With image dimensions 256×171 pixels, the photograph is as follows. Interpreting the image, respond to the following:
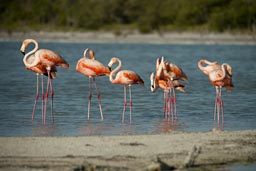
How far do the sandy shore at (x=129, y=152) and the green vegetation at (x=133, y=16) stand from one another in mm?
48809

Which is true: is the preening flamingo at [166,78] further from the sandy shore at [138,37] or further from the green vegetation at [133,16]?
the green vegetation at [133,16]

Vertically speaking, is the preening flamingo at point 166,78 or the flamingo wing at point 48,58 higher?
the flamingo wing at point 48,58

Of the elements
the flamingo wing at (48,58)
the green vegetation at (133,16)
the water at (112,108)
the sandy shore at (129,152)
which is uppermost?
the green vegetation at (133,16)

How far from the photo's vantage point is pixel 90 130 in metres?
12.9

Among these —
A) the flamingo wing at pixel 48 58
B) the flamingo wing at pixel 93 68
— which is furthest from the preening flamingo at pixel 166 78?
the flamingo wing at pixel 48 58

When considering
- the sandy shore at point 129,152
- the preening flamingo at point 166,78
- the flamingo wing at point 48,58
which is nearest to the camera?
the sandy shore at point 129,152

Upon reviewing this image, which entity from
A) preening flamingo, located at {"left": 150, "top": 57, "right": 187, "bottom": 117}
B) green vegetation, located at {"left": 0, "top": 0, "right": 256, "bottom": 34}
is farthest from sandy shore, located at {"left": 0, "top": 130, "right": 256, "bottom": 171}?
green vegetation, located at {"left": 0, "top": 0, "right": 256, "bottom": 34}

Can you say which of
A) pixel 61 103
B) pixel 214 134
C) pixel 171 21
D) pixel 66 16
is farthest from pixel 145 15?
pixel 214 134

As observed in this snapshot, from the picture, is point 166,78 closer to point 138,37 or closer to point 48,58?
point 48,58

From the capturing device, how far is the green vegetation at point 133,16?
2432 inches

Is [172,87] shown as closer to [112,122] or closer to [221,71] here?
[221,71]

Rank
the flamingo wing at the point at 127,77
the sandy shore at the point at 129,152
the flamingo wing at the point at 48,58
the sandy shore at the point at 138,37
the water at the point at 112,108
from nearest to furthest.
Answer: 1. the sandy shore at the point at 129,152
2. the water at the point at 112,108
3. the flamingo wing at the point at 48,58
4. the flamingo wing at the point at 127,77
5. the sandy shore at the point at 138,37

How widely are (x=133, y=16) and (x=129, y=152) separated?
6725 cm

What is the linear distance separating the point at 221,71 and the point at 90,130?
3645 millimetres
